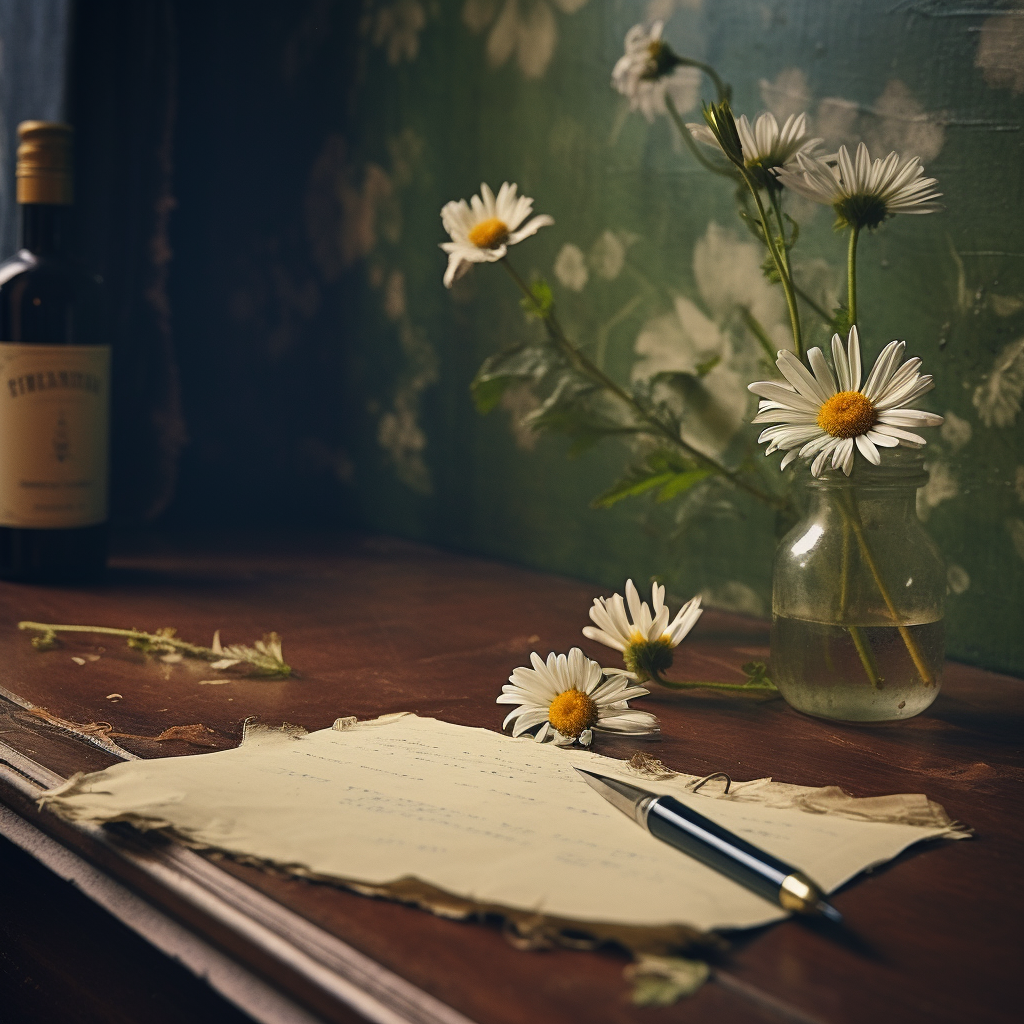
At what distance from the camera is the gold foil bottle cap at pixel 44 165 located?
3.37 ft

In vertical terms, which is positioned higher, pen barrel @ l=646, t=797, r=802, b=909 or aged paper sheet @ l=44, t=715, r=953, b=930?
pen barrel @ l=646, t=797, r=802, b=909

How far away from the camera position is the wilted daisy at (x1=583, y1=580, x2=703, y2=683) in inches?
28.9

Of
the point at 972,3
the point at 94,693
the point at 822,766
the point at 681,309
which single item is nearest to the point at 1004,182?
the point at 972,3

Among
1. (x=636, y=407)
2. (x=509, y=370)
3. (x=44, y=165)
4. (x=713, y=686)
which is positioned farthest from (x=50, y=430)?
(x=713, y=686)

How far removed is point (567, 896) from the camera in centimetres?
44

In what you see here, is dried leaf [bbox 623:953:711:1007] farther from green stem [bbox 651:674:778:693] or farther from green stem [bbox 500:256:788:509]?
green stem [bbox 500:256:788:509]

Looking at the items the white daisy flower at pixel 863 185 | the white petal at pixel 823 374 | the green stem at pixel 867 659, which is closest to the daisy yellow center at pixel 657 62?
the white daisy flower at pixel 863 185

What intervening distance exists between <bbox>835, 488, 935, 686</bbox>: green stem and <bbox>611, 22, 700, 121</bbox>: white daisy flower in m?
0.43

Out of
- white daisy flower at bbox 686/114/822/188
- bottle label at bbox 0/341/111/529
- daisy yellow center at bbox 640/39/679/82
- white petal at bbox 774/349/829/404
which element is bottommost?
bottle label at bbox 0/341/111/529

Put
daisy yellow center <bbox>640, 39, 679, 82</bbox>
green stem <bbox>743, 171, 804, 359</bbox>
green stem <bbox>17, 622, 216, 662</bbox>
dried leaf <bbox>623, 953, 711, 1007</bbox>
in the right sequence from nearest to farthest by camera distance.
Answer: dried leaf <bbox>623, 953, 711, 1007</bbox>, green stem <bbox>743, 171, 804, 359</bbox>, green stem <bbox>17, 622, 216, 662</bbox>, daisy yellow center <bbox>640, 39, 679, 82</bbox>

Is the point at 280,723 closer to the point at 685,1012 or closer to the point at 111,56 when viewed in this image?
the point at 685,1012

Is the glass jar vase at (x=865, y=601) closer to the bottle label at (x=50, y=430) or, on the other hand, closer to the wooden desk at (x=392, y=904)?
the wooden desk at (x=392, y=904)

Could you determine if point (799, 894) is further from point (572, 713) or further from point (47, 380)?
point (47, 380)

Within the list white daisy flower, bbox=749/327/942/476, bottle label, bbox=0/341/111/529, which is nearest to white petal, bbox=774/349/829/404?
white daisy flower, bbox=749/327/942/476
